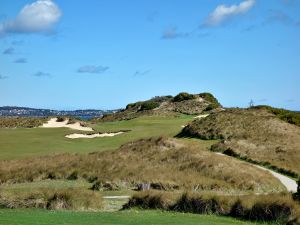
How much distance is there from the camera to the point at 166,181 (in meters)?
33.8

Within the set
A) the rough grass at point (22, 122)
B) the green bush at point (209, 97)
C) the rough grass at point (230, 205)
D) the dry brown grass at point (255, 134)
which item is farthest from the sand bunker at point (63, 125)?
the green bush at point (209, 97)

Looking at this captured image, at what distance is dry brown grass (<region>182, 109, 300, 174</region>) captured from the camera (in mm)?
45722

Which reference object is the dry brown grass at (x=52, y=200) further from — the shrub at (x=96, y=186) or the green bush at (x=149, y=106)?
the green bush at (x=149, y=106)

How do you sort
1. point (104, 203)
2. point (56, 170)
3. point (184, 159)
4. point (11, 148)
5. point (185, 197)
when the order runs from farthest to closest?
point (11, 148)
point (184, 159)
point (56, 170)
point (104, 203)
point (185, 197)

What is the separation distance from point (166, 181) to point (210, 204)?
36.2 ft

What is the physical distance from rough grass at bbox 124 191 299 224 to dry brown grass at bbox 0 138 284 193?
8.47 m

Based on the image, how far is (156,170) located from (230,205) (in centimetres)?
1551

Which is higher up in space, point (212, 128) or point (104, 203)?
point (212, 128)

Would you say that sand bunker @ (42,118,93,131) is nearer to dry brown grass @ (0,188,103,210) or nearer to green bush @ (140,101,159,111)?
dry brown grass @ (0,188,103,210)

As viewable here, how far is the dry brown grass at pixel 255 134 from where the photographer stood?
45.7m

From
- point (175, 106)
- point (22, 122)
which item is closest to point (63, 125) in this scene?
point (22, 122)

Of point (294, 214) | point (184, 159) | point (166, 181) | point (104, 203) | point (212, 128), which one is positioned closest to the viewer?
point (294, 214)

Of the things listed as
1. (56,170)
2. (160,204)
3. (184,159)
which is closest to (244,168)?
(184,159)

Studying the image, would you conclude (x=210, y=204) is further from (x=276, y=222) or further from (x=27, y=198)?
(x=27, y=198)
